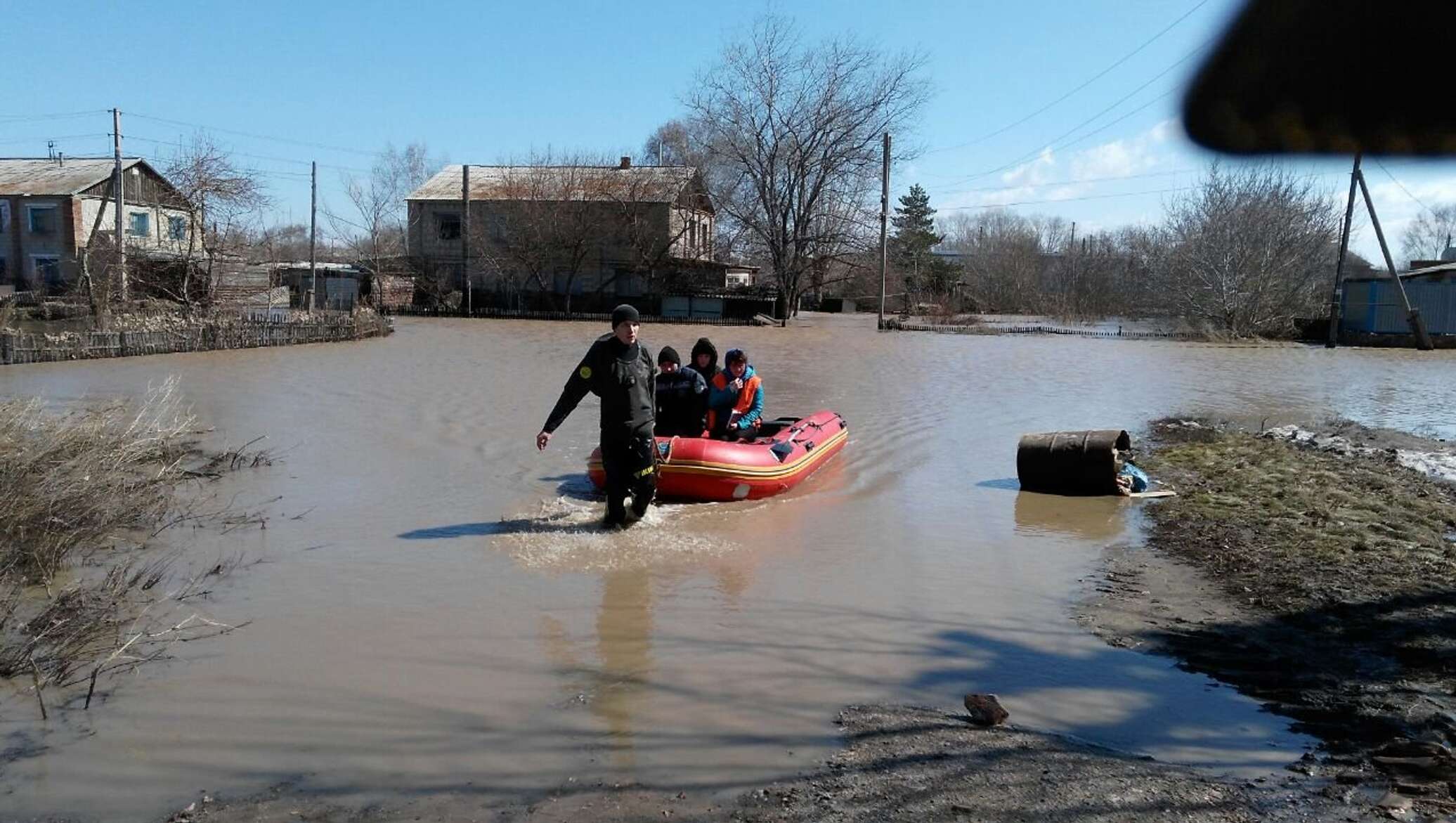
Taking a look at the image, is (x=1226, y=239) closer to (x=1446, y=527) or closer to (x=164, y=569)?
(x=1446, y=527)

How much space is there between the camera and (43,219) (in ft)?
143

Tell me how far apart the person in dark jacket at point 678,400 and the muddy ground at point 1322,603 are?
4118 mm

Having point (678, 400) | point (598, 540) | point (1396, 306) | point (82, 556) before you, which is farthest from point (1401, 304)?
point (82, 556)

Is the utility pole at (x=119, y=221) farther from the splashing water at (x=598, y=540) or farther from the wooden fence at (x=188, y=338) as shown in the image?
the splashing water at (x=598, y=540)

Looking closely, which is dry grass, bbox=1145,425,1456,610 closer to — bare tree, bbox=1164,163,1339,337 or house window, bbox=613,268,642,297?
bare tree, bbox=1164,163,1339,337

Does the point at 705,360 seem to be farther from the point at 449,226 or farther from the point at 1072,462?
the point at 449,226

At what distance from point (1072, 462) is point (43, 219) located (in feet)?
151

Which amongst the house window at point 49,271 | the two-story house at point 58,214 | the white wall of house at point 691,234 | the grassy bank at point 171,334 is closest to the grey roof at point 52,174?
the two-story house at point 58,214

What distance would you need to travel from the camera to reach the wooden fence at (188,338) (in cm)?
2072

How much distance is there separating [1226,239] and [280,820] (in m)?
39.6

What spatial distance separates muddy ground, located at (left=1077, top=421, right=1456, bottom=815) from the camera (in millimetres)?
4566

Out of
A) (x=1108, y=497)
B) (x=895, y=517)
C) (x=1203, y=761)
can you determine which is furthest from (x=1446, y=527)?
(x=1203, y=761)

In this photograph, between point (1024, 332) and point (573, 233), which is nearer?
point (1024, 332)

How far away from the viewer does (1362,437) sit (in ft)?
46.9
